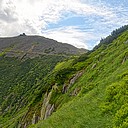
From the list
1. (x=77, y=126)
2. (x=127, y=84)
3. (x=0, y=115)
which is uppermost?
(x=127, y=84)

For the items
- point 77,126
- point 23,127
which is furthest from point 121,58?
point 23,127

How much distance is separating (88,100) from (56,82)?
45.1m

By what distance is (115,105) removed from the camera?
2456 cm

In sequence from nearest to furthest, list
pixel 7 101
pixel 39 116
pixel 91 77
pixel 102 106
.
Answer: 1. pixel 102 106
2. pixel 91 77
3. pixel 39 116
4. pixel 7 101

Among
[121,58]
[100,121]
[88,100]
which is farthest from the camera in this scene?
[121,58]

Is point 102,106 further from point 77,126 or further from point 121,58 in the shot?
point 121,58

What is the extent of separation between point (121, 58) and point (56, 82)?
3132cm

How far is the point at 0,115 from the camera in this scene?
16975cm

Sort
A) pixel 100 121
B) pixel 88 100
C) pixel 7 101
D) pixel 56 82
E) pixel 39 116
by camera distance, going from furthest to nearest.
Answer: pixel 7 101
pixel 56 82
pixel 39 116
pixel 88 100
pixel 100 121

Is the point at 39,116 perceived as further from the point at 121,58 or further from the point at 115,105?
the point at 115,105

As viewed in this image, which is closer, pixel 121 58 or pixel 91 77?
pixel 121 58

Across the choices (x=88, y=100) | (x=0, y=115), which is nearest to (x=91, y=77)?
(x=88, y=100)

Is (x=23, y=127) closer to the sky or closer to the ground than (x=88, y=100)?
closer to the ground

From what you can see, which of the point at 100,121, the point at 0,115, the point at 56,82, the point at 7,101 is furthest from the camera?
the point at 7,101
